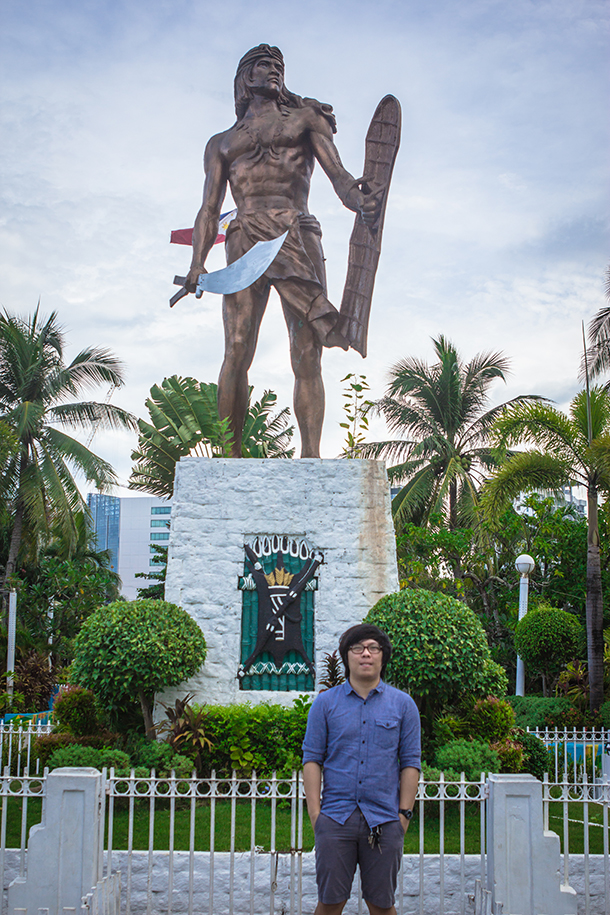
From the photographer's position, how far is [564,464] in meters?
12.8

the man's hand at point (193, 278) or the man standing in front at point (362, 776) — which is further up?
the man's hand at point (193, 278)

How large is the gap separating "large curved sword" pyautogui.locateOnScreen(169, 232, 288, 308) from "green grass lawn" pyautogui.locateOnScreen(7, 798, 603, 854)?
194 inches

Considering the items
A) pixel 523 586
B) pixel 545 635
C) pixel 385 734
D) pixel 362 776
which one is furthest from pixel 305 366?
pixel 545 635

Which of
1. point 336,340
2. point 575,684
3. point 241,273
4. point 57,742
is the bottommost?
point 575,684

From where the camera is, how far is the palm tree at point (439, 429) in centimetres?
2058

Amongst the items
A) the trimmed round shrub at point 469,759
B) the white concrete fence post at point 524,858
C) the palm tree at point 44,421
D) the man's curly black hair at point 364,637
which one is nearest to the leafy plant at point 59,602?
the palm tree at point 44,421

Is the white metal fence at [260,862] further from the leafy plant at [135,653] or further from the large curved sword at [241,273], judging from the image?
the large curved sword at [241,273]

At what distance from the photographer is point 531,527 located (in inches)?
708

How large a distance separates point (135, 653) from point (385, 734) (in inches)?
148

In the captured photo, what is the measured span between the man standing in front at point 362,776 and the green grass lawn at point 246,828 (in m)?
1.85

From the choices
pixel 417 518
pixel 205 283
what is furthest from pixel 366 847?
pixel 417 518

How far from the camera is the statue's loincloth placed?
8.34m

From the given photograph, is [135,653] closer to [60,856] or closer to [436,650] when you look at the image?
[436,650]

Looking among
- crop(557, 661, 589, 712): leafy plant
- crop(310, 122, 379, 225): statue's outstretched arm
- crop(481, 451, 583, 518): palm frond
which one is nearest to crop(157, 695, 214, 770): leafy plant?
crop(310, 122, 379, 225): statue's outstretched arm
